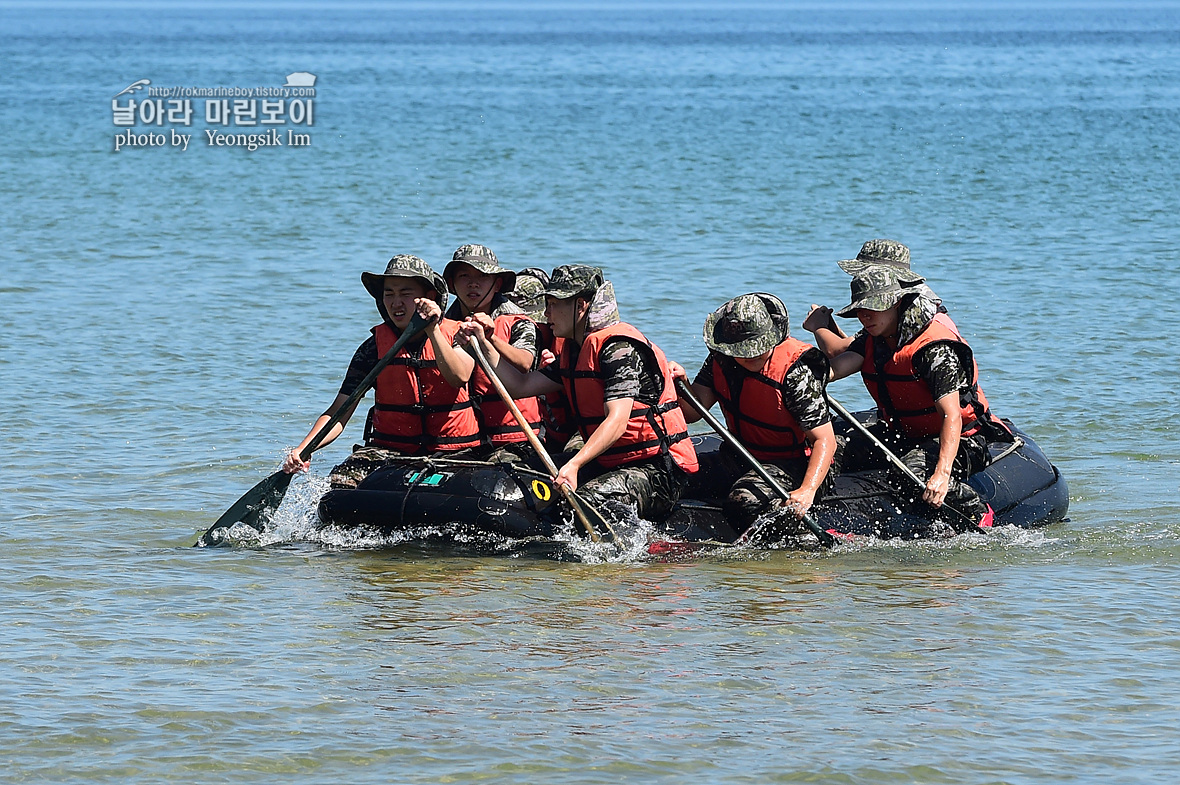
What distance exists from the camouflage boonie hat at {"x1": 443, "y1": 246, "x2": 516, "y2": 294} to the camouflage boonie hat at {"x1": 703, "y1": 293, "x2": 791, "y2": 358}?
1.60 meters

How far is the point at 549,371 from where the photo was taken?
9.58m

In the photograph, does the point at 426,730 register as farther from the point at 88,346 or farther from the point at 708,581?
the point at 88,346

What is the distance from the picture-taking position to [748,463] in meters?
9.42

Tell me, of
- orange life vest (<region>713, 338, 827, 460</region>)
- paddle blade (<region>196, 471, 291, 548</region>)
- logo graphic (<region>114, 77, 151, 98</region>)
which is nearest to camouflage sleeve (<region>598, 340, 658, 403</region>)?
orange life vest (<region>713, 338, 827, 460</region>)

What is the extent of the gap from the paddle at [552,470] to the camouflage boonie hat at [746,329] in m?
1.11

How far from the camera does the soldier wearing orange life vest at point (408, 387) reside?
30.8ft

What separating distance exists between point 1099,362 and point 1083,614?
8461 mm

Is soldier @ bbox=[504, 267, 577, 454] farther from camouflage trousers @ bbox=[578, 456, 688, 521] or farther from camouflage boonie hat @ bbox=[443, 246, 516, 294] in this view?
camouflage trousers @ bbox=[578, 456, 688, 521]

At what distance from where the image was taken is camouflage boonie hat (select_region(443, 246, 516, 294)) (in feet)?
33.4

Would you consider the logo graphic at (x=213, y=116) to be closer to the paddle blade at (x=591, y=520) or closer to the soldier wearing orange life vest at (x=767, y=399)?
the soldier wearing orange life vest at (x=767, y=399)

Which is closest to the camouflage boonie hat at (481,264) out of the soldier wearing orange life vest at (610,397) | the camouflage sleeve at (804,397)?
the soldier wearing orange life vest at (610,397)

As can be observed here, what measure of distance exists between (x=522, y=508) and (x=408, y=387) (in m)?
1.02

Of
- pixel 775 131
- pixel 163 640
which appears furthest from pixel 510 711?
pixel 775 131

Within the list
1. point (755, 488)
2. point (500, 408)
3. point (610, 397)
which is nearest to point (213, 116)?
point (500, 408)
